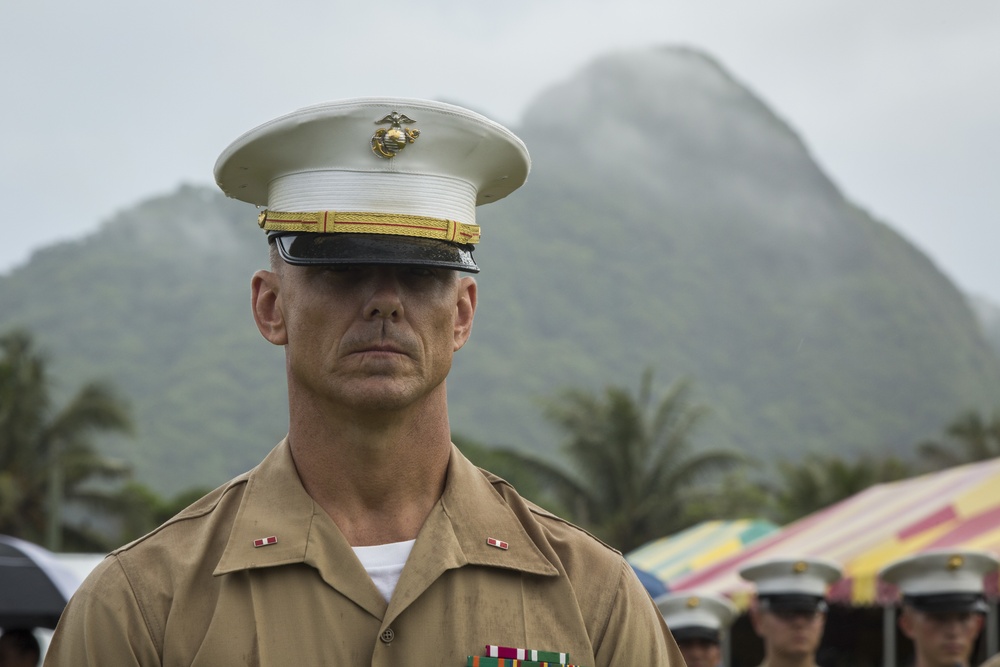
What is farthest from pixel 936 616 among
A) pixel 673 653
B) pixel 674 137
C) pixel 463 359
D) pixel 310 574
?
pixel 674 137

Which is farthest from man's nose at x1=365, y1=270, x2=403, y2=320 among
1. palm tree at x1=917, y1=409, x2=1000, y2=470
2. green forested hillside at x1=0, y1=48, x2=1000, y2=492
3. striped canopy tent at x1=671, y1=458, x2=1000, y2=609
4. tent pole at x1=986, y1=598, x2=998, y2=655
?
green forested hillside at x1=0, y1=48, x2=1000, y2=492

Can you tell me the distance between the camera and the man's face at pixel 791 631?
755 cm

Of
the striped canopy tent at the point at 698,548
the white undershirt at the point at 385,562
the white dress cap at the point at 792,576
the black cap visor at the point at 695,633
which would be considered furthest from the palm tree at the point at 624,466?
the white undershirt at the point at 385,562

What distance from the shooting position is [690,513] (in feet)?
108

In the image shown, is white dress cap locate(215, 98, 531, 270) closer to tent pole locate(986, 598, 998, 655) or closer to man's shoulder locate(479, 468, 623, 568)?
man's shoulder locate(479, 468, 623, 568)

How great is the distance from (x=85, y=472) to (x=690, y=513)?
1467 cm

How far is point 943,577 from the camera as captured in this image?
310 inches

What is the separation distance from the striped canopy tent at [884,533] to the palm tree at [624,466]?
14.4m

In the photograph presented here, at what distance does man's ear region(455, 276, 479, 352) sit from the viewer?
2.60 metres

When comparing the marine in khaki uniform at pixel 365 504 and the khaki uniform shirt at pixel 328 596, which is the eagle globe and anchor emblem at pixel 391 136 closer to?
the marine in khaki uniform at pixel 365 504

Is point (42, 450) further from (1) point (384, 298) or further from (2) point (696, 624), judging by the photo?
(1) point (384, 298)

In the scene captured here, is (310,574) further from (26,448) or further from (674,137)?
(674,137)

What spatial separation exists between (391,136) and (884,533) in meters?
13.0

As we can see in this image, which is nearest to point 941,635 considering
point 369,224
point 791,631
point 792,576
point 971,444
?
point 791,631
